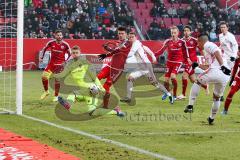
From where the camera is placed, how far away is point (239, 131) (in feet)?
36.2

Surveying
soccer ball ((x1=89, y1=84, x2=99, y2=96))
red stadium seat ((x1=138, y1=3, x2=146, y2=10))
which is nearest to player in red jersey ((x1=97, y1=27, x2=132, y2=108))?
soccer ball ((x1=89, y1=84, x2=99, y2=96))

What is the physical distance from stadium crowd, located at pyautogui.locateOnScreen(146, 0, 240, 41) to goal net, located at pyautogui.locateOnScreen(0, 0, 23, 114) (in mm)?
13146

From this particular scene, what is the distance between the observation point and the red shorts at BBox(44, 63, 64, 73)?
Result: 17531 mm

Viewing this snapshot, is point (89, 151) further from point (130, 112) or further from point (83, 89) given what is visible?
point (83, 89)

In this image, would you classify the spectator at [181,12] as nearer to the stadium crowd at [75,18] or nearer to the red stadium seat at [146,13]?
the red stadium seat at [146,13]

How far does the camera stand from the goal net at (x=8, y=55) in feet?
42.4

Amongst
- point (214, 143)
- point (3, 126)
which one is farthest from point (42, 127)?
point (214, 143)

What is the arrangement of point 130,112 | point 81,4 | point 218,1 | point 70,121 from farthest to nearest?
1. point 218,1
2. point 81,4
3. point 130,112
4. point 70,121

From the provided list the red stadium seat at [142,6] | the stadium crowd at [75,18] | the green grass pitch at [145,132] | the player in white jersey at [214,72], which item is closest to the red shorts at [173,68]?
the green grass pitch at [145,132]

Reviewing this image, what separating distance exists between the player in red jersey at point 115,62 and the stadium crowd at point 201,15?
2163 centimetres

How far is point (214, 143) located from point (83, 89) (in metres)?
6.03

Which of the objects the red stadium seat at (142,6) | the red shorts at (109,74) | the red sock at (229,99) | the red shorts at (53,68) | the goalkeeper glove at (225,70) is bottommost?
the red sock at (229,99)

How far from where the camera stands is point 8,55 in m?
28.2

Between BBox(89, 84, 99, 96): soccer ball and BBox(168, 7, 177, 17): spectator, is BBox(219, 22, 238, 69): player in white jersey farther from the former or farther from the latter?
BBox(168, 7, 177, 17): spectator
